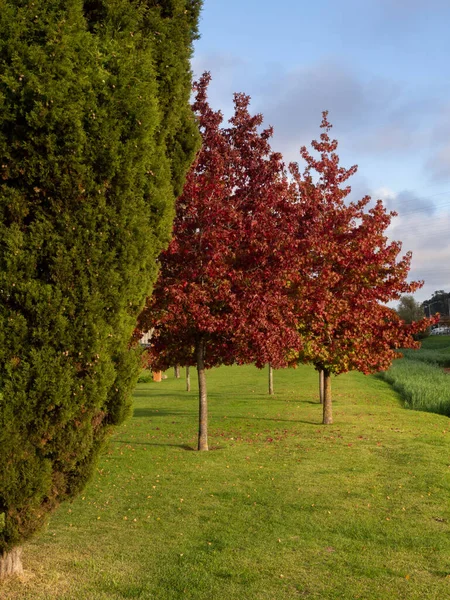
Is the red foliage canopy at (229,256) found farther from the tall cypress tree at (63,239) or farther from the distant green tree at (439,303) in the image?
the distant green tree at (439,303)

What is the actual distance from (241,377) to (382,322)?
20445mm

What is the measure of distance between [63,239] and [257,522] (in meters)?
4.51

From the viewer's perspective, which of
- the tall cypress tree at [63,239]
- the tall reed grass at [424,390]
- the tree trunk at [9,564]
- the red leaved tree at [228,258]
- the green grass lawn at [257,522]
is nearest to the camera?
the tall cypress tree at [63,239]

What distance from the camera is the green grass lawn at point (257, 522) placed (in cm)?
556

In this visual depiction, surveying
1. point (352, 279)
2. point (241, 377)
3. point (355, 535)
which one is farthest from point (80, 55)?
point (241, 377)

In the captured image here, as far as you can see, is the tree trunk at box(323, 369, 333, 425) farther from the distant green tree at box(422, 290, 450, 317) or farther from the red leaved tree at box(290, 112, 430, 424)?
the distant green tree at box(422, 290, 450, 317)

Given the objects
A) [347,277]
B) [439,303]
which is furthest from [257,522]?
[439,303]

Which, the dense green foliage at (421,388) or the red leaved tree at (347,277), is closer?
the red leaved tree at (347,277)

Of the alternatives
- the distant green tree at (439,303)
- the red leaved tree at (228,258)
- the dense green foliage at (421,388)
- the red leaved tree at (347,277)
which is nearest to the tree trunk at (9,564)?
the red leaved tree at (228,258)

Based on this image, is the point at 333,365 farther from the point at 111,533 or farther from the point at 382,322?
the point at 111,533

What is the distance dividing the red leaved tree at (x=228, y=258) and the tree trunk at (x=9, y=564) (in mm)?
5322

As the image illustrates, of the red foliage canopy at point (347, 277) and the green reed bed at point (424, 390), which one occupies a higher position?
the red foliage canopy at point (347, 277)

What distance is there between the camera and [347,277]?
15.1 metres

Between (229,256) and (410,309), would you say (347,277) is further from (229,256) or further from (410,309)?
(410,309)
